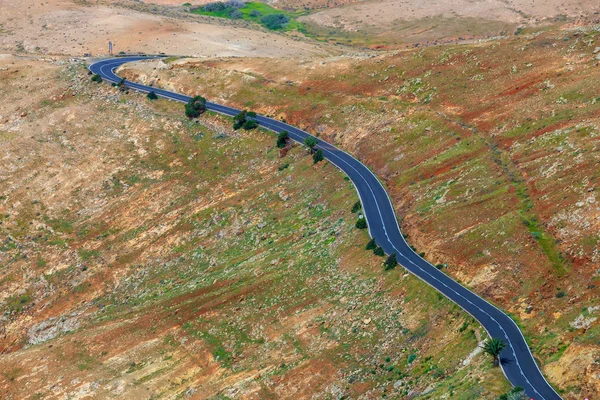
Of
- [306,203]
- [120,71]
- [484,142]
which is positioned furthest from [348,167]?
[120,71]

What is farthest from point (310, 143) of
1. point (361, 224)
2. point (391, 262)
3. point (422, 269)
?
point (422, 269)

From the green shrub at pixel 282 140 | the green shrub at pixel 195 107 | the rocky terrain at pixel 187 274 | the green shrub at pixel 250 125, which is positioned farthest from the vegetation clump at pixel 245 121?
the green shrub at pixel 195 107

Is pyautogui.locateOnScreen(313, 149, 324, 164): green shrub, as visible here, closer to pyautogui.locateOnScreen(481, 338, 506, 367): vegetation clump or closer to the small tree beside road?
the small tree beside road

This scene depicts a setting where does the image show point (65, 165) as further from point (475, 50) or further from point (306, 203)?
point (475, 50)

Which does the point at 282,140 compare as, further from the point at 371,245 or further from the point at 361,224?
the point at 371,245

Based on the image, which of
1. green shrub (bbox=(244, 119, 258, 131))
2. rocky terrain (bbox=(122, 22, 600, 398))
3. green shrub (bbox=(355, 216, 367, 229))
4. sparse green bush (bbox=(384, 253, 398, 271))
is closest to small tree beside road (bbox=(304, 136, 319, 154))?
rocky terrain (bbox=(122, 22, 600, 398))
